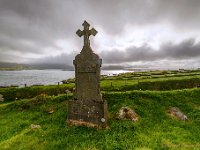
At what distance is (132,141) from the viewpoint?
1350cm

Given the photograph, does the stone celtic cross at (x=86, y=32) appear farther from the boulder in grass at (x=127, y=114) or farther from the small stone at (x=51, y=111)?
the small stone at (x=51, y=111)

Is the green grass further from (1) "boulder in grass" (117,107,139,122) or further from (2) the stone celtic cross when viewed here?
(2) the stone celtic cross

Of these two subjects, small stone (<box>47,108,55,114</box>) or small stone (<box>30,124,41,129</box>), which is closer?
small stone (<box>30,124,41,129</box>)

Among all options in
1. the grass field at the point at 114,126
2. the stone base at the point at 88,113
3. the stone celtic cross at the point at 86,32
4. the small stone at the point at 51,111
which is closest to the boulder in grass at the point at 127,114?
the grass field at the point at 114,126

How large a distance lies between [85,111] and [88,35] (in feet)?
18.1

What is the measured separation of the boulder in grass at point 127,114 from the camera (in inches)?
659

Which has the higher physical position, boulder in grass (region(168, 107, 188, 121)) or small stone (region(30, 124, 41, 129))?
boulder in grass (region(168, 107, 188, 121))

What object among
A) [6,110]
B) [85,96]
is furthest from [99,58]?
[6,110]

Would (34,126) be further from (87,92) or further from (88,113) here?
(87,92)

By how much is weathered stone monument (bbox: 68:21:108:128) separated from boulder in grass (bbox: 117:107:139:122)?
1.65 metres

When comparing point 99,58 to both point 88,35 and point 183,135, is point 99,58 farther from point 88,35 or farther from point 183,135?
point 183,135

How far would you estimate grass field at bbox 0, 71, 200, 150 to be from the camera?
44.4 ft

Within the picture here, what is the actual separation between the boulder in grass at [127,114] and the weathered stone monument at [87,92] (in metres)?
1.65

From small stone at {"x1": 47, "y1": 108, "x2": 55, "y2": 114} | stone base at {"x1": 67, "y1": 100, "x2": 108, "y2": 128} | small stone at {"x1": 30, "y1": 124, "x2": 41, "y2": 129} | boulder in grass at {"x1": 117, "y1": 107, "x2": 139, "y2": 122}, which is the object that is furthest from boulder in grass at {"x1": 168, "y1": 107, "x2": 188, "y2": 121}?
small stone at {"x1": 30, "y1": 124, "x2": 41, "y2": 129}
